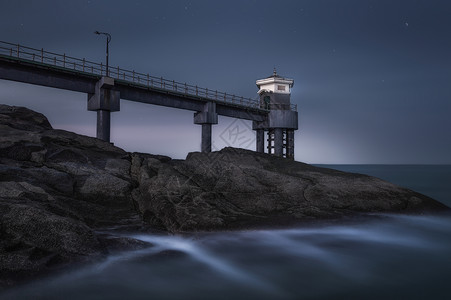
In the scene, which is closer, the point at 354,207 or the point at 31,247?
the point at 31,247

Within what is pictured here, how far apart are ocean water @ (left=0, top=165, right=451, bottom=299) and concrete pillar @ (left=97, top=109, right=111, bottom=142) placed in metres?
16.6

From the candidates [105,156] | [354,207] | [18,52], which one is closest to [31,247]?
[105,156]

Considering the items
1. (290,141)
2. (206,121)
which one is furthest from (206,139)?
(290,141)

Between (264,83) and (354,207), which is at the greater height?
(264,83)

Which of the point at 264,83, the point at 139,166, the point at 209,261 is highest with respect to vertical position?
the point at 264,83

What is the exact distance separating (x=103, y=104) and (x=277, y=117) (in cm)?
2336

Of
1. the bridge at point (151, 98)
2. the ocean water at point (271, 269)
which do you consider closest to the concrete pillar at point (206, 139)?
the bridge at point (151, 98)

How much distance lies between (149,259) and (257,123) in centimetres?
3618

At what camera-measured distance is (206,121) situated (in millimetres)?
34188

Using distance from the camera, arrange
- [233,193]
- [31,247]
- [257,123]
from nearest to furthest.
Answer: [31,247]
[233,193]
[257,123]

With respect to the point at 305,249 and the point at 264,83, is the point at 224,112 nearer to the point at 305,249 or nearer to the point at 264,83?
the point at 264,83

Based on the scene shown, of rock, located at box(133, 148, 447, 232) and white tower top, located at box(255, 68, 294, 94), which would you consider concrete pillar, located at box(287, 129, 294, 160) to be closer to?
white tower top, located at box(255, 68, 294, 94)

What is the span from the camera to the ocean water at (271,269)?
727cm

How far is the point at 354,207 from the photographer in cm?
1458
